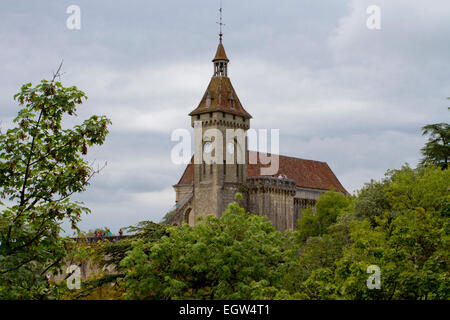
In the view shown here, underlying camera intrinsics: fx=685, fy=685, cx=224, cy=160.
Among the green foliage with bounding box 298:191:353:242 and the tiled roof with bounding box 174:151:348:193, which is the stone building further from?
the green foliage with bounding box 298:191:353:242

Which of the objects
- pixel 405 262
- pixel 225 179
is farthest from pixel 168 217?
pixel 405 262

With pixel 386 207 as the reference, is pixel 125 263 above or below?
below

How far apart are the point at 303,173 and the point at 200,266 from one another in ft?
223

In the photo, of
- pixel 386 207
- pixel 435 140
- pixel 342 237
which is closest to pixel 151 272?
pixel 342 237

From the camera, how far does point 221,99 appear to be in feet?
255

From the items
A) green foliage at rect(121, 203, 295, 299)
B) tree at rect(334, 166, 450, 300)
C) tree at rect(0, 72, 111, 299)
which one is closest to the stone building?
tree at rect(334, 166, 450, 300)

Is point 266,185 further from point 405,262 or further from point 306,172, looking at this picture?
point 405,262

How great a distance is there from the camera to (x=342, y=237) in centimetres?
4388

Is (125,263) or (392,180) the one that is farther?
(392,180)

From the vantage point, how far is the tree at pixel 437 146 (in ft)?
163

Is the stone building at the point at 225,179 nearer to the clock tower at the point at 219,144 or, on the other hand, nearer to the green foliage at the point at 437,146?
the clock tower at the point at 219,144

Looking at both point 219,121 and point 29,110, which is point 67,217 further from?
point 219,121

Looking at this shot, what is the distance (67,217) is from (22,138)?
6.54ft

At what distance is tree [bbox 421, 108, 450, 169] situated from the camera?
163 ft
